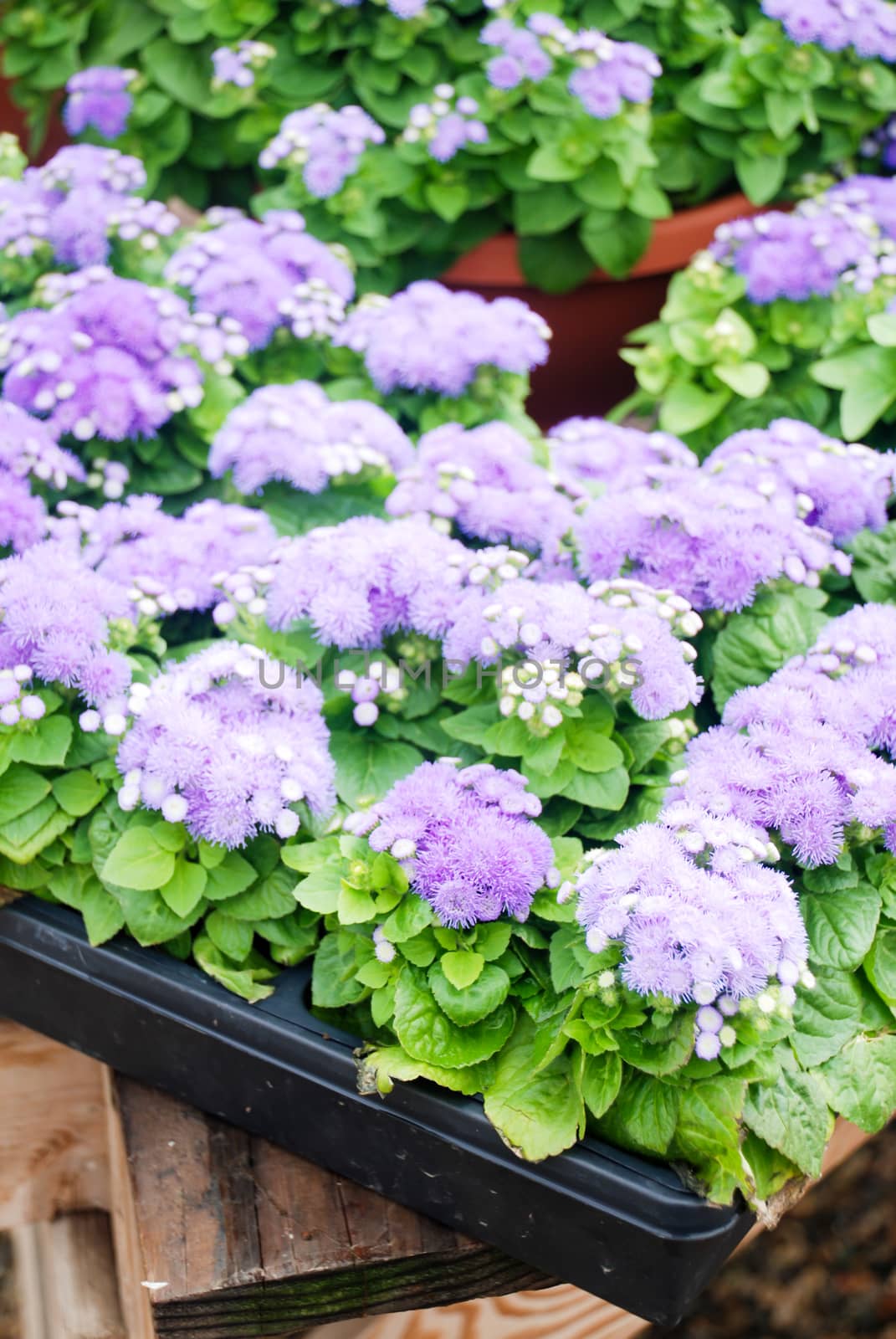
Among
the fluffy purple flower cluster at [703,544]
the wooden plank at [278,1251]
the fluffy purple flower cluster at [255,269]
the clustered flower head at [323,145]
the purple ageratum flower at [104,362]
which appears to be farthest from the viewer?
the clustered flower head at [323,145]

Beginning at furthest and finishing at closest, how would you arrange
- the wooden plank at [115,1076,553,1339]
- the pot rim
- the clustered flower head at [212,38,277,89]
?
the pot rim < the clustered flower head at [212,38,277,89] < the wooden plank at [115,1076,553,1339]

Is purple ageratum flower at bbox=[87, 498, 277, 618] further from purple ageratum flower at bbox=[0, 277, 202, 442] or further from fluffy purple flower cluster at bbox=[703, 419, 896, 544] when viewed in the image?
fluffy purple flower cluster at bbox=[703, 419, 896, 544]

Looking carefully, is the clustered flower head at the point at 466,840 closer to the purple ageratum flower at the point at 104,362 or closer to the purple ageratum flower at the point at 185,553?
the purple ageratum flower at the point at 185,553

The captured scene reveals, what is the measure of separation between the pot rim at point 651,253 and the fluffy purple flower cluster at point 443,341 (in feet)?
1.81

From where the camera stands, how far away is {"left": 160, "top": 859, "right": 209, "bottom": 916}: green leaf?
50.8 inches

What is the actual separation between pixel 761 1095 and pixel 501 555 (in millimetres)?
594

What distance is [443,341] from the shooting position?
1805mm

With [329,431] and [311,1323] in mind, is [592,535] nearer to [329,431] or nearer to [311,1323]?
[329,431]

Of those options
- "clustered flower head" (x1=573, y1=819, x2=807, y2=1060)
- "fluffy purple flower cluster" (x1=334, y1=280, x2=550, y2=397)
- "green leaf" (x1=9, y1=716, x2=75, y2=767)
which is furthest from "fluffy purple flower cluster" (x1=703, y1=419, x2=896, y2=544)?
"green leaf" (x1=9, y1=716, x2=75, y2=767)

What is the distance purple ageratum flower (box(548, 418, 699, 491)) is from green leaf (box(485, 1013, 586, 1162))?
78 cm

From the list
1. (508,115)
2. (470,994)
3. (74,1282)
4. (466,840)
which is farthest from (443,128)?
(74,1282)

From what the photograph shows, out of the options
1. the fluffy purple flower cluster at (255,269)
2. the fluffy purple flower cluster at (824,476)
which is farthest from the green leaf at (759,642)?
the fluffy purple flower cluster at (255,269)

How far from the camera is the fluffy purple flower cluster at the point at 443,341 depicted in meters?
1.80

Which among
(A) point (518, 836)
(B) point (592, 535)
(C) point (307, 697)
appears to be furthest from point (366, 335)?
(A) point (518, 836)
